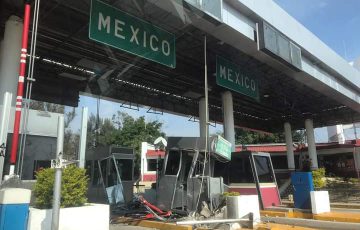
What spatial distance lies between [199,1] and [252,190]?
19.4ft

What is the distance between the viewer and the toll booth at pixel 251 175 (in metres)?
11.0

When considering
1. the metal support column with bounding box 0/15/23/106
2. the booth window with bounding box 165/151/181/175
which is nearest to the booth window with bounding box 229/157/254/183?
the booth window with bounding box 165/151/181/175

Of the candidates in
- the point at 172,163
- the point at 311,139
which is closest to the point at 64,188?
the point at 172,163

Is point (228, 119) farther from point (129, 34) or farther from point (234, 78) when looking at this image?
point (129, 34)

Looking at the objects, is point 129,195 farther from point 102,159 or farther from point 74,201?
point 74,201

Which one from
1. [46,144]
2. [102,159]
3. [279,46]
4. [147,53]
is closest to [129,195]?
[102,159]

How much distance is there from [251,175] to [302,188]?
1574mm

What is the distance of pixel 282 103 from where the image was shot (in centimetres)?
2420

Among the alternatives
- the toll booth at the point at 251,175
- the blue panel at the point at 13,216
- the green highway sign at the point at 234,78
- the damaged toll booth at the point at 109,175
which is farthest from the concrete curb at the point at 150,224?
the green highway sign at the point at 234,78

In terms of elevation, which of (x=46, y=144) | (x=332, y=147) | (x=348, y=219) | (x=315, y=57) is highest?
(x=315, y=57)

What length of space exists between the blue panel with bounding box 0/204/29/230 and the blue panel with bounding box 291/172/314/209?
26.9ft

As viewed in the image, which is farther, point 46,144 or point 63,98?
point 63,98

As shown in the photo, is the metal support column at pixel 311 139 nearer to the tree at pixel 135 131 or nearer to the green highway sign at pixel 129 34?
the tree at pixel 135 131

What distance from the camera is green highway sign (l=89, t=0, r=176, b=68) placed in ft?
29.7
